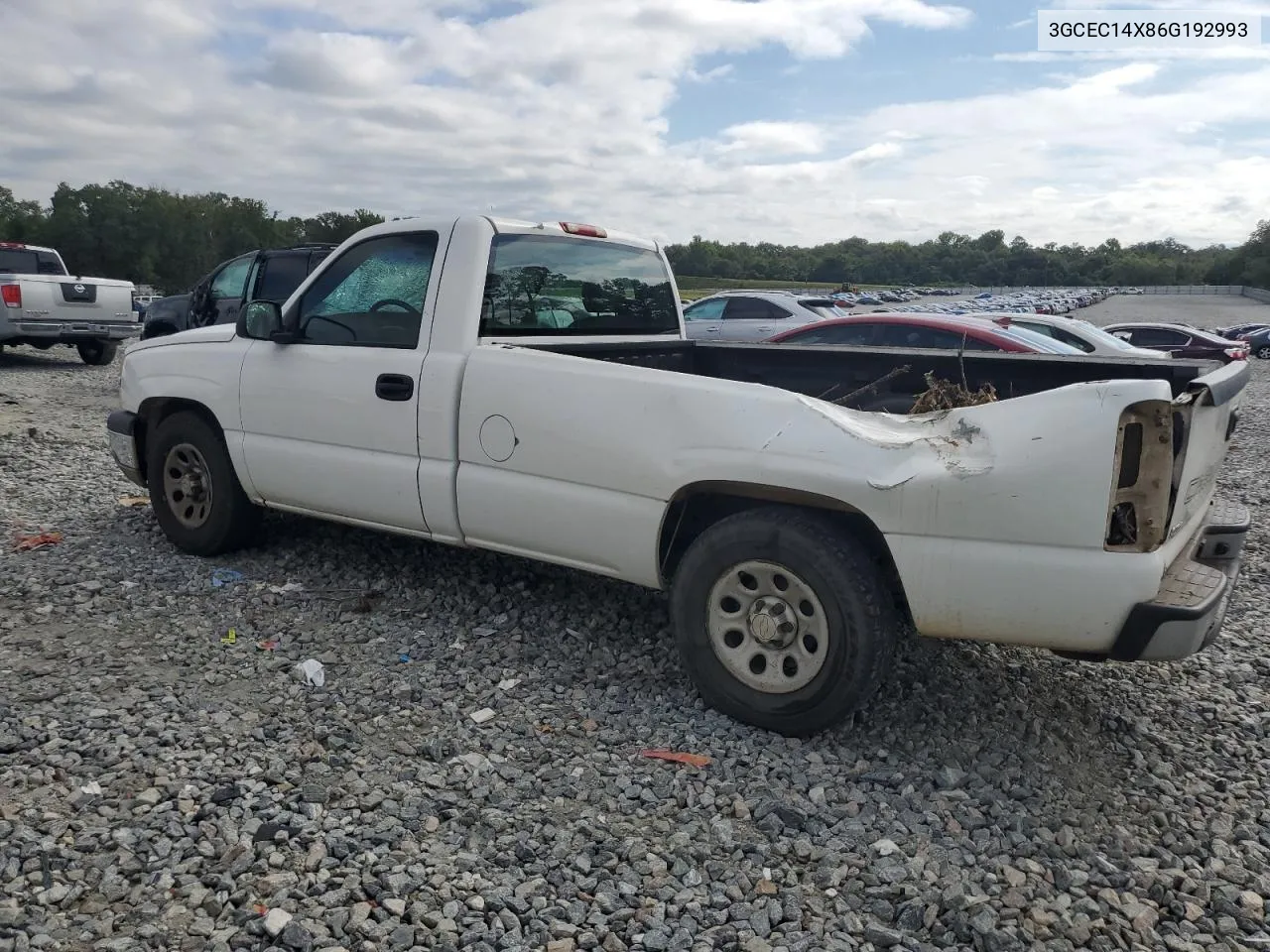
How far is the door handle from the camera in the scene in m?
4.39

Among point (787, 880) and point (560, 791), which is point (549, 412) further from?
point (787, 880)

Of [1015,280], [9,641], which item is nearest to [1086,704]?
[9,641]

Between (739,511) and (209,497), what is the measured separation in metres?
3.25

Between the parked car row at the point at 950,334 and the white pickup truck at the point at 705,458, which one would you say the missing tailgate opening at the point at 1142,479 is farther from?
the parked car row at the point at 950,334

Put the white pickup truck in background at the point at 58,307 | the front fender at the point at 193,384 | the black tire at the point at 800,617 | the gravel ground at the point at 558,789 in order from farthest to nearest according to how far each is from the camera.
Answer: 1. the white pickup truck in background at the point at 58,307
2. the front fender at the point at 193,384
3. the black tire at the point at 800,617
4. the gravel ground at the point at 558,789

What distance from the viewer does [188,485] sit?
553cm

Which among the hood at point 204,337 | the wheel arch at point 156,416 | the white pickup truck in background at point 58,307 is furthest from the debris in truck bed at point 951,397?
the white pickup truck in background at point 58,307

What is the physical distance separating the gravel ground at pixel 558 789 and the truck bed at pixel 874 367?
1.26m

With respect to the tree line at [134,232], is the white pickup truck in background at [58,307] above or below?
below

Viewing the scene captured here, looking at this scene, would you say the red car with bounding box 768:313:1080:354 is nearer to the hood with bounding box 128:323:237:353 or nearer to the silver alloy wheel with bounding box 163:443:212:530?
the hood with bounding box 128:323:237:353

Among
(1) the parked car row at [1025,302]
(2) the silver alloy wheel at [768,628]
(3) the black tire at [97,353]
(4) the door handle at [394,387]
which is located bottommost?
(2) the silver alloy wheel at [768,628]

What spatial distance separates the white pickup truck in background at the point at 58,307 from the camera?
1425 centimetres

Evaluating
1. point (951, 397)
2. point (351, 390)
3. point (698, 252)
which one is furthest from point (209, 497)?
point (698, 252)

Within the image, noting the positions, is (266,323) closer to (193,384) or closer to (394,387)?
(193,384)
